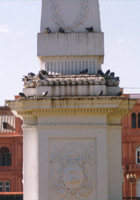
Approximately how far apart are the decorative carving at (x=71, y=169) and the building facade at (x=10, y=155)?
1638 inches

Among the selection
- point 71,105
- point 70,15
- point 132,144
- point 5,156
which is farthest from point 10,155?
point 71,105

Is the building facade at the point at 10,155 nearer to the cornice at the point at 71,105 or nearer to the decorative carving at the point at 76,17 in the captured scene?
the decorative carving at the point at 76,17

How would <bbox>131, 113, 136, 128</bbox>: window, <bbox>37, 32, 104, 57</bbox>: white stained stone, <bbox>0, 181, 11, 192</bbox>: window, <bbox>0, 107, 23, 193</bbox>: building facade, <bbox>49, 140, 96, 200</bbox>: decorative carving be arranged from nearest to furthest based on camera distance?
<bbox>49, 140, 96, 200</bbox>: decorative carving
<bbox>37, 32, 104, 57</bbox>: white stained stone
<bbox>0, 181, 11, 192</bbox>: window
<bbox>0, 107, 23, 193</bbox>: building facade
<bbox>131, 113, 136, 128</bbox>: window

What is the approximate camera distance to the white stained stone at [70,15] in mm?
16516

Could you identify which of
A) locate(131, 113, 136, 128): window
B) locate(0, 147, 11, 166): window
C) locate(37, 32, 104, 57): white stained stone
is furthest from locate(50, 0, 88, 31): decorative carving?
locate(0, 147, 11, 166): window

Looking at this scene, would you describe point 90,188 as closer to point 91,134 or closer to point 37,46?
point 91,134

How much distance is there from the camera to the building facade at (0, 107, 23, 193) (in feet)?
187

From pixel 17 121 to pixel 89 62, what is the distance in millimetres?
43185

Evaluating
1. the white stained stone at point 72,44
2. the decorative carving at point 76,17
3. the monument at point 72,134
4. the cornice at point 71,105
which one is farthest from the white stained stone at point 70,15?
the cornice at point 71,105

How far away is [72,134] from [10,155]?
145ft

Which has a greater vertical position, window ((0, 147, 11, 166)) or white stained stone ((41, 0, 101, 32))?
white stained stone ((41, 0, 101, 32))

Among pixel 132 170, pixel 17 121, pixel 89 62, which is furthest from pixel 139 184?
pixel 89 62

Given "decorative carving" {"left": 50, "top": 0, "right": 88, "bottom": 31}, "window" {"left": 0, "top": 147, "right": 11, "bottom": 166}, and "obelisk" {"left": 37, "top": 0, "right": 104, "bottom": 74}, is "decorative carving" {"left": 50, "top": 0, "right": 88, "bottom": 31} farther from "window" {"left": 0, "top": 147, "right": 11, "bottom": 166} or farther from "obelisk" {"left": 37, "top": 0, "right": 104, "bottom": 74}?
"window" {"left": 0, "top": 147, "right": 11, "bottom": 166}

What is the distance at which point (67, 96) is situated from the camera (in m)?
15.2
